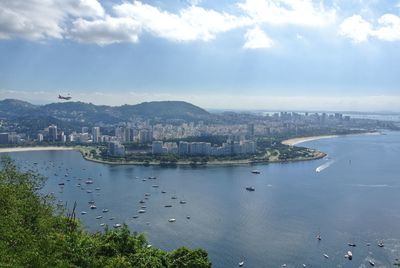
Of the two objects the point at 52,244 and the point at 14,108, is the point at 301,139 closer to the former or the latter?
the point at 52,244

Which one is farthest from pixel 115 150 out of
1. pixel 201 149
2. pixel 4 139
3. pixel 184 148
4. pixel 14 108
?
pixel 14 108

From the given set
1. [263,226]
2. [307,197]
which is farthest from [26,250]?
[307,197]

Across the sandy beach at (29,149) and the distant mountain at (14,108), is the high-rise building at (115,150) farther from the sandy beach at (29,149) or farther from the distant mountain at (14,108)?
the distant mountain at (14,108)

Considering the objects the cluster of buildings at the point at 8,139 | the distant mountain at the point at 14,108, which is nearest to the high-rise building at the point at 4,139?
the cluster of buildings at the point at 8,139

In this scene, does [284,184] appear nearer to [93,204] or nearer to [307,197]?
[307,197]

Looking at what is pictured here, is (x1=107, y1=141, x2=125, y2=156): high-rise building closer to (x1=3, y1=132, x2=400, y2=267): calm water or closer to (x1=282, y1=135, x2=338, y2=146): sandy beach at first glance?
(x1=3, y1=132, x2=400, y2=267): calm water

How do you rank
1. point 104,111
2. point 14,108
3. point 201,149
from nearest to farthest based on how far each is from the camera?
point 201,149, point 14,108, point 104,111
